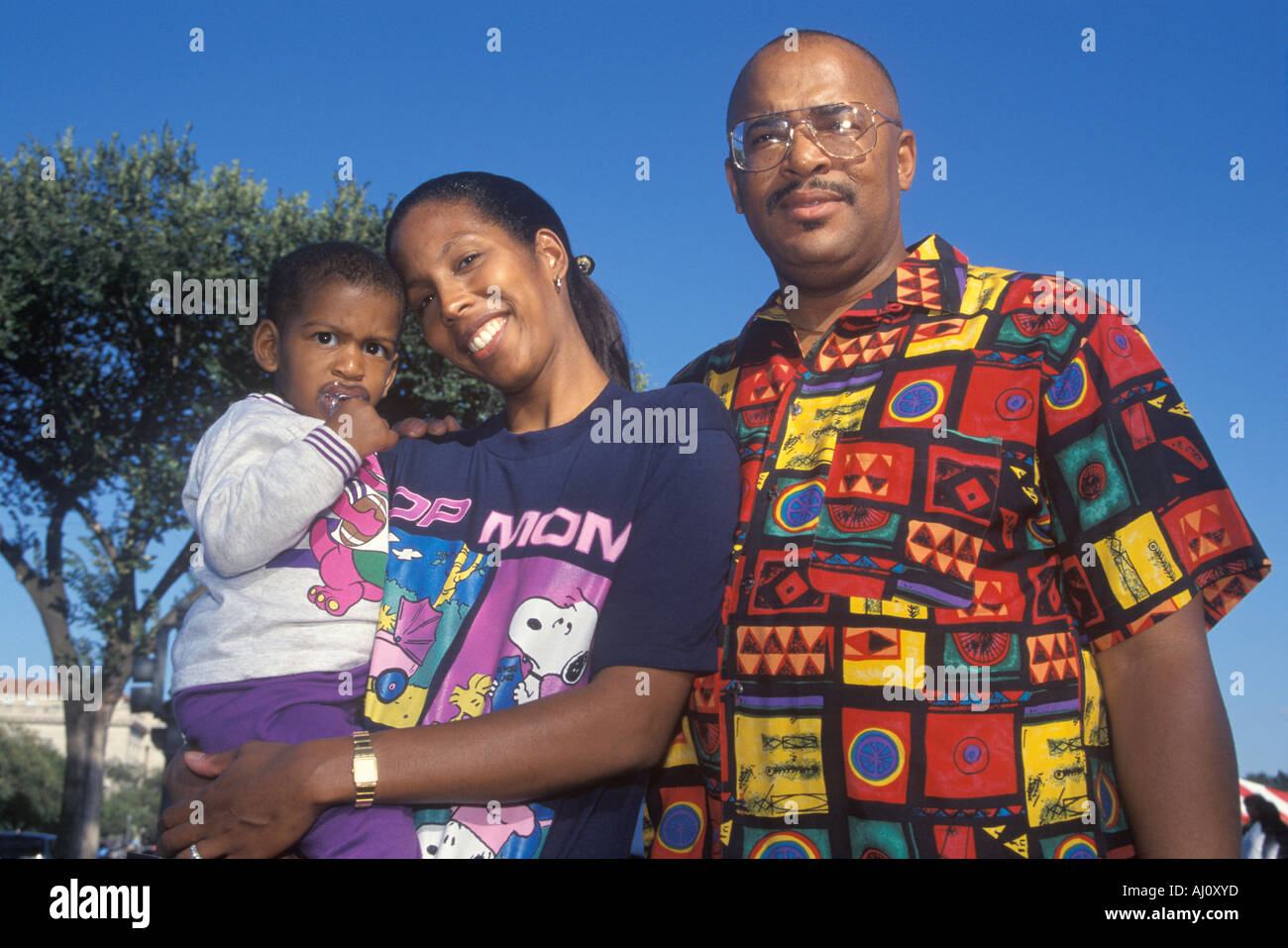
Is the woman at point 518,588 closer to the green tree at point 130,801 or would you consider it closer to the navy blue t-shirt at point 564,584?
the navy blue t-shirt at point 564,584

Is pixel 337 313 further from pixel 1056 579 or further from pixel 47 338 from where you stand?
pixel 47 338

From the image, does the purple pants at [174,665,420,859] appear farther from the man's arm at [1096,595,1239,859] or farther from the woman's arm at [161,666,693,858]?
the man's arm at [1096,595,1239,859]

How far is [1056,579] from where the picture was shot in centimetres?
242

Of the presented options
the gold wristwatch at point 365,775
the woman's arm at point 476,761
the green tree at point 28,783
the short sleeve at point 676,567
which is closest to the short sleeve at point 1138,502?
the short sleeve at point 676,567

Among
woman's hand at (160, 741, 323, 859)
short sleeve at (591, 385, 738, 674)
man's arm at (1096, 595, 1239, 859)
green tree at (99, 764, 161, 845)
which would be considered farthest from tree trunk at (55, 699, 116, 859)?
green tree at (99, 764, 161, 845)

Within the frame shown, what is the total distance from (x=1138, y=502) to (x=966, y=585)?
16.2 inches

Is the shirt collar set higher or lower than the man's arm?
higher

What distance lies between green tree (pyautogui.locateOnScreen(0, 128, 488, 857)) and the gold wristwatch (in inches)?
419

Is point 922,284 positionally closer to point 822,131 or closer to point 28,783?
point 822,131

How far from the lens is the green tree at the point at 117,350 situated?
13.1 metres

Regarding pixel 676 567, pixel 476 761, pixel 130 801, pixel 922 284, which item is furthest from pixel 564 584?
pixel 130 801

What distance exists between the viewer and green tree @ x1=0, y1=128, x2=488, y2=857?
13086 mm
